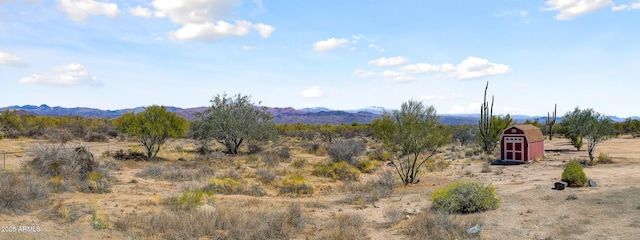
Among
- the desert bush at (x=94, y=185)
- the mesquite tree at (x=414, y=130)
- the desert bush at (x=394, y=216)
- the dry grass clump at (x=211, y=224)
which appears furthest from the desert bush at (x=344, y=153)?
the dry grass clump at (x=211, y=224)

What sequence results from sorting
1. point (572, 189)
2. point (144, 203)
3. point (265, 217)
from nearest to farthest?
point (265, 217) < point (144, 203) < point (572, 189)

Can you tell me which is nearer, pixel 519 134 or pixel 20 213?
pixel 20 213

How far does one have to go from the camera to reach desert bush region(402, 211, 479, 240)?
9.63 meters

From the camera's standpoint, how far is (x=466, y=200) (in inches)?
488

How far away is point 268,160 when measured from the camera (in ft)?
91.6

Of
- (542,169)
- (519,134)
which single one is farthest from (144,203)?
(519,134)

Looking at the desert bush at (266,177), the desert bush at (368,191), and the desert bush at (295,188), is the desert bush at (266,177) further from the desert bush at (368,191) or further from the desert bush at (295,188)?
the desert bush at (368,191)

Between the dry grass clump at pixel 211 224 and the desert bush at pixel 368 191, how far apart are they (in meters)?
3.84

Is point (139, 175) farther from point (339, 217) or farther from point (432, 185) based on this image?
point (432, 185)

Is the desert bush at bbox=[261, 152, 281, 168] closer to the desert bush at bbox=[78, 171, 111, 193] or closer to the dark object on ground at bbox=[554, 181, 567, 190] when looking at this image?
the desert bush at bbox=[78, 171, 111, 193]

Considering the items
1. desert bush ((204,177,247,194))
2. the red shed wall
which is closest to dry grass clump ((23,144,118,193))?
desert bush ((204,177,247,194))

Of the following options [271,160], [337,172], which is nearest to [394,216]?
[337,172]

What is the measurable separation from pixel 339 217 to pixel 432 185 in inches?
353

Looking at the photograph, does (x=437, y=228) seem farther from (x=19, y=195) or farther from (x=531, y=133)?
(x=531, y=133)
